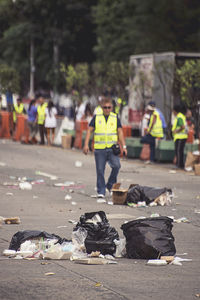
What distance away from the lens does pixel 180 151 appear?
76.4 feet

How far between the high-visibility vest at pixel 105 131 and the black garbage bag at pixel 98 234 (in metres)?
5.93

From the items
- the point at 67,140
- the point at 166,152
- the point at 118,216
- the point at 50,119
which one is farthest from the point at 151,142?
the point at 118,216

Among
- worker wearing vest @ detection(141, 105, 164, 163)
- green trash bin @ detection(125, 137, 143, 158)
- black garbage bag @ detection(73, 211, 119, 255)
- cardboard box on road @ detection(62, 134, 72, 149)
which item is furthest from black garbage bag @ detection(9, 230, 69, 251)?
cardboard box on road @ detection(62, 134, 72, 149)

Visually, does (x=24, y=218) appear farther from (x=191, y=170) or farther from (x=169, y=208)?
(x=191, y=170)

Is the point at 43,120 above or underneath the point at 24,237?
above

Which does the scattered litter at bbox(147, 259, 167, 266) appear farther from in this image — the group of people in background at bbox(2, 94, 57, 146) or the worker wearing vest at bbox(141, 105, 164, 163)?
the group of people in background at bbox(2, 94, 57, 146)

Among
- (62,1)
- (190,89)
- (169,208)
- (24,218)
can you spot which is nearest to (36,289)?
(24,218)

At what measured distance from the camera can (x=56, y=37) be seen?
208ft

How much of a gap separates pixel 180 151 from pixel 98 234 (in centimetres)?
1346

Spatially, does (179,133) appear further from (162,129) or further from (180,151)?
(162,129)

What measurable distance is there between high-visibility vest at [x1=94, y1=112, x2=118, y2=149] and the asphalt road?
101 centimetres

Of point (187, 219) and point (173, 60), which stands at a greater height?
point (173, 60)

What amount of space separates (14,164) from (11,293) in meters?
15.9

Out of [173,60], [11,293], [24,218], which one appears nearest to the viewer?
[11,293]
